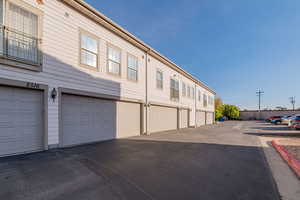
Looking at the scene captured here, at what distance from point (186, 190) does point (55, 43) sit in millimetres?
7615

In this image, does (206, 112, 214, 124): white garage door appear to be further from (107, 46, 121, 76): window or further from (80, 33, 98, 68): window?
(80, 33, 98, 68): window

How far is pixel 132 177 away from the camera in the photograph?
13.4ft

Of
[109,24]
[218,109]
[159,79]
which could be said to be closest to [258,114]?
[218,109]

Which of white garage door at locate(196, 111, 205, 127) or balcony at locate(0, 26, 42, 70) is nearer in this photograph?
balcony at locate(0, 26, 42, 70)

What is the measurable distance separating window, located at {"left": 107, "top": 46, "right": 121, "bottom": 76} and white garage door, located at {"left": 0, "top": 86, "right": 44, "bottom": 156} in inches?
163

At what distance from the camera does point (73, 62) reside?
751cm

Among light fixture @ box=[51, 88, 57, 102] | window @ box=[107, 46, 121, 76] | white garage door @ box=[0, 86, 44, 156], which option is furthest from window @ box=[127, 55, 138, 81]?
white garage door @ box=[0, 86, 44, 156]

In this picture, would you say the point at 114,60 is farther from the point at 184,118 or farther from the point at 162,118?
the point at 184,118

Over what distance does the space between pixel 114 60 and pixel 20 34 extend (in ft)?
15.7

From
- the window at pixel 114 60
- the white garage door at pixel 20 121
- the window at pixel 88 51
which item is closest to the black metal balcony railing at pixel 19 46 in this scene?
the white garage door at pixel 20 121

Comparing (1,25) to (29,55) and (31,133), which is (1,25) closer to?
(29,55)

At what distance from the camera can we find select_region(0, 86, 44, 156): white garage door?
5.50m

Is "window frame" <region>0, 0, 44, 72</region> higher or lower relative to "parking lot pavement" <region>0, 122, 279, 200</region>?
higher

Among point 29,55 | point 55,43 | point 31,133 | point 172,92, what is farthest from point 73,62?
point 172,92
